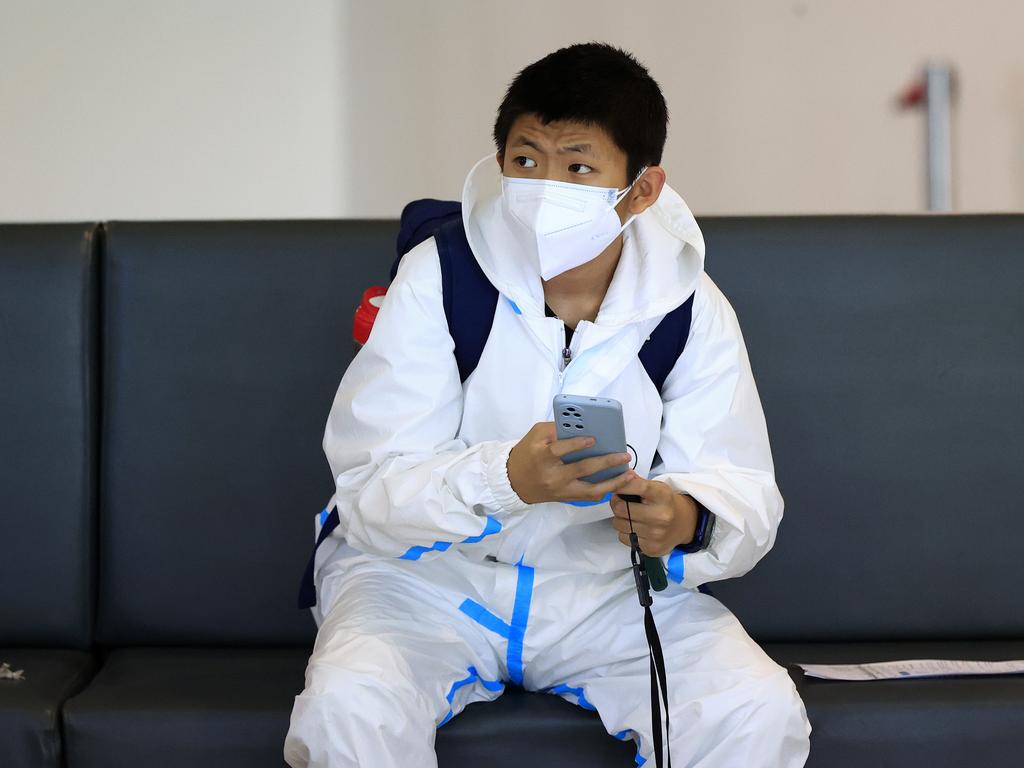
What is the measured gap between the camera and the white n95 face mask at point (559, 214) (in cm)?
168

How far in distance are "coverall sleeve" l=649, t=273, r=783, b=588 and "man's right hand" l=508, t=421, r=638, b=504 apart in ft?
0.54

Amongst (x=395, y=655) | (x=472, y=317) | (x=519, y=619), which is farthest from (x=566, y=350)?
(x=395, y=655)

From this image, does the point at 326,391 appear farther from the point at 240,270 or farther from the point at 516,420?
the point at 516,420

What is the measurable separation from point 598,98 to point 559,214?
0.18 metres

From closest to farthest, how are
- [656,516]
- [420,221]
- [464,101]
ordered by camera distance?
1. [656,516]
2. [420,221]
3. [464,101]

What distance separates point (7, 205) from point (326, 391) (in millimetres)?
1455

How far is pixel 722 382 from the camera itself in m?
1.78

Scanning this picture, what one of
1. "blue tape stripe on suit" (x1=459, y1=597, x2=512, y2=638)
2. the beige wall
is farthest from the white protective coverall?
the beige wall

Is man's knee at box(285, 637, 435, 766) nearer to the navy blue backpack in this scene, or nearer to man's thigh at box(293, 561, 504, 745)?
man's thigh at box(293, 561, 504, 745)

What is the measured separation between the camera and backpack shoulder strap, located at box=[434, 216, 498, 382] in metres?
1.75

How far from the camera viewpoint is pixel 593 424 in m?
1.48

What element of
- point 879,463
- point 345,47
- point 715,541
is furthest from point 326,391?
point 345,47

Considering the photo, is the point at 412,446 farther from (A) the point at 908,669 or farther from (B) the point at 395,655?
(A) the point at 908,669

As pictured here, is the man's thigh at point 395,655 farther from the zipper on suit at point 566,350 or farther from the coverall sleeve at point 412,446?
the zipper on suit at point 566,350
